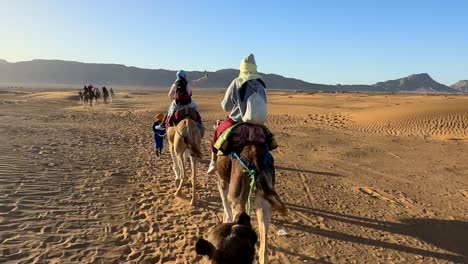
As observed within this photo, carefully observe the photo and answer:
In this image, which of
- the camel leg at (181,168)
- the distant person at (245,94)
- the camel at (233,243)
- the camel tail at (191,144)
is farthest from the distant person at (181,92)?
the camel at (233,243)

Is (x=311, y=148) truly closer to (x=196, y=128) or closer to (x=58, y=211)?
(x=196, y=128)

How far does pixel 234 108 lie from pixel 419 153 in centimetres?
1265

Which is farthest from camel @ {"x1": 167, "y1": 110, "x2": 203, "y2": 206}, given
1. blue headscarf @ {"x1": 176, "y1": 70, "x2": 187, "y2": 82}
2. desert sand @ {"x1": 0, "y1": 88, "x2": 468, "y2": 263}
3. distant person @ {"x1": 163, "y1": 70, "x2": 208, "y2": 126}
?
blue headscarf @ {"x1": 176, "y1": 70, "x2": 187, "y2": 82}

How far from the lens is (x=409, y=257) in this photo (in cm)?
653

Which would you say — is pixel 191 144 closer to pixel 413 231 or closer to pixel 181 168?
pixel 181 168

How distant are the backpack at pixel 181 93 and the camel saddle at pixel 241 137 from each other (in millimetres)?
3369

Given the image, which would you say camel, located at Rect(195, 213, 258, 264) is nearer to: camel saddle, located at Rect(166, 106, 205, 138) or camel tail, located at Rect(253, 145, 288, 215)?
camel tail, located at Rect(253, 145, 288, 215)

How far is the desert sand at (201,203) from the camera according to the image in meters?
6.46

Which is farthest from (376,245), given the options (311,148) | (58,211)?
(311,148)

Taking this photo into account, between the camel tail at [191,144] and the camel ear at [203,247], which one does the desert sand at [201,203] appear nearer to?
the camel tail at [191,144]

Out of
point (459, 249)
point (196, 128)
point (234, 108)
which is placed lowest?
point (459, 249)

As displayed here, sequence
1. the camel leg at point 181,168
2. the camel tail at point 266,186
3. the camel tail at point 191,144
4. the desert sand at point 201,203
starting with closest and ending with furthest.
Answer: the camel tail at point 266,186
the desert sand at point 201,203
the camel tail at point 191,144
the camel leg at point 181,168

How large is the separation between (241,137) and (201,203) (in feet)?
11.8

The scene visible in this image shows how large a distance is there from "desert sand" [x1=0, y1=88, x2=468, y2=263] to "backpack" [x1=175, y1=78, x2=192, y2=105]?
2.14 m
